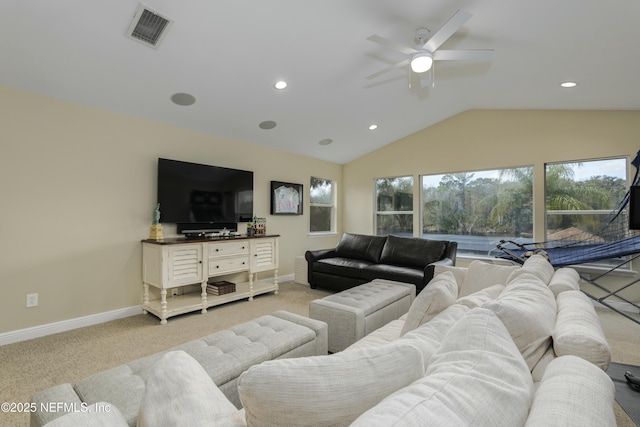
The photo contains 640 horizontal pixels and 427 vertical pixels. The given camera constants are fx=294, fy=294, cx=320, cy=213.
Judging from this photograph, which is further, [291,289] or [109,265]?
[291,289]

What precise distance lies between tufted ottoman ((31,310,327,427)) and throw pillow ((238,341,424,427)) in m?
0.84

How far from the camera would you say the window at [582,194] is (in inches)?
150

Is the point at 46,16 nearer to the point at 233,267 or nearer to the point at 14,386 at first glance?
the point at 14,386

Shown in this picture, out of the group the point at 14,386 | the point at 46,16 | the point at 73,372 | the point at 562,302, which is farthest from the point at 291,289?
the point at 46,16

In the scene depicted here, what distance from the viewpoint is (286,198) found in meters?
5.33

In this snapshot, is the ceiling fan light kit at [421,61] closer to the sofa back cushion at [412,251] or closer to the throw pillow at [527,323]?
the throw pillow at [527,323]

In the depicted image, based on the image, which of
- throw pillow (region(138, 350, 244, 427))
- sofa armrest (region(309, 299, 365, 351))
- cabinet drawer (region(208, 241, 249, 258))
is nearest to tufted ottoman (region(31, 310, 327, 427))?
sofa armrest (region(309, 299, 365, 351))

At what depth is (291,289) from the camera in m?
4.71

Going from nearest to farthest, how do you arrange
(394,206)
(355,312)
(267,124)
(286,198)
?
1. (355,312)
2. (267,124)
3. (286,198)
4. (394,206)

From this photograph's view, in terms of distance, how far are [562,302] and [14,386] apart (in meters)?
3.56

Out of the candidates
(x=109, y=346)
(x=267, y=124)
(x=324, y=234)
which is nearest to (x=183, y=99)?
(x=267, y=124)

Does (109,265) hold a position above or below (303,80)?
below

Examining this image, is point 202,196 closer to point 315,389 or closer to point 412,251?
point 412,251

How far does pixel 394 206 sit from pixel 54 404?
217 inches
